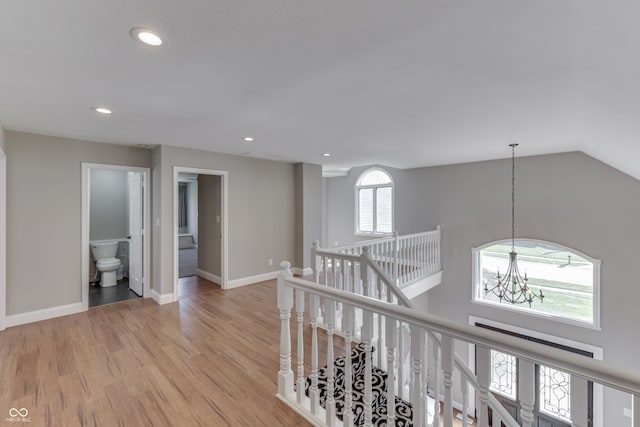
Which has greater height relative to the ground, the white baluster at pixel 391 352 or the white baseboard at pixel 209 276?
the white baluster at pixel 391 352

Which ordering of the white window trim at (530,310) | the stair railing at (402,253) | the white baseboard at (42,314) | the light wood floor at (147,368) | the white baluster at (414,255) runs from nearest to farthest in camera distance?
the light wood floor at (147,368) → the white baseboard at (42,314) → the stair railing at (402,253) → the white window trim at (530,310) → the white baluster at (414,255)

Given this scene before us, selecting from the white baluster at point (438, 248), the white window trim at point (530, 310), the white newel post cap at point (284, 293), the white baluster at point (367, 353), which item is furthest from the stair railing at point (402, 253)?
the white baluster at point (367, 353)

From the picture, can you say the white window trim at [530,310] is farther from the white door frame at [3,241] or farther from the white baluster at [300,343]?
the white door frame at [3,241]

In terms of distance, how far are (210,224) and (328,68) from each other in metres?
4.34

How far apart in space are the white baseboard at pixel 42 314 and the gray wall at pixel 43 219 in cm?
5

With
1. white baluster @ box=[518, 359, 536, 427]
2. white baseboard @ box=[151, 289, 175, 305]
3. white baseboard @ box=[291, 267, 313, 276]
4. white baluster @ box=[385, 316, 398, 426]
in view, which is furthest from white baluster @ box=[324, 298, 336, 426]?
white baseboard @ box=[291, 267, 313, 276]

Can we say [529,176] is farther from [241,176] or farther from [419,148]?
[241,176]

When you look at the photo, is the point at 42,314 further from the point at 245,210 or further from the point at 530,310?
the point at 530,310

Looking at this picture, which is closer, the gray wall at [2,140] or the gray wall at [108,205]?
the gray wall at [2,140]

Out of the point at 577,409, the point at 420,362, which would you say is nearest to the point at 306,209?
the point at 420,362

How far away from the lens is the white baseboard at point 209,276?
5148 mm

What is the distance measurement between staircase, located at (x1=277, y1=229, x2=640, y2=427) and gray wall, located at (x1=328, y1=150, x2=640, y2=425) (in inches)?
128

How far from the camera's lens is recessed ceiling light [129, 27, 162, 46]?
1447mm

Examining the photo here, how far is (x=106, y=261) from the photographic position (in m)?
4.95
